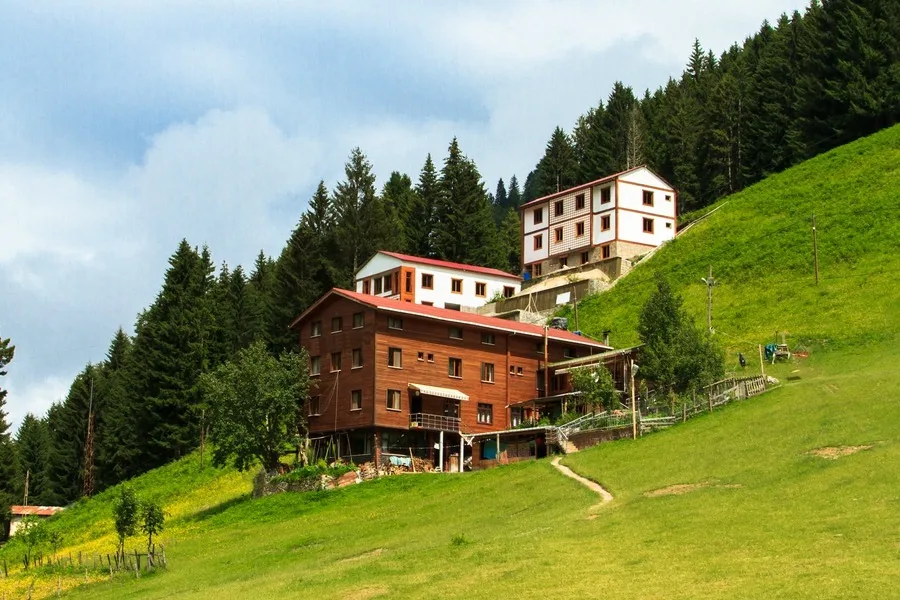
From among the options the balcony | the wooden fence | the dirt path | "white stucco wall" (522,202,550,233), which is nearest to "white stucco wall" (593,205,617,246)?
"white stucco wall" (522,202,550,233)

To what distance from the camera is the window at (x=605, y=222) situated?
11012 cm

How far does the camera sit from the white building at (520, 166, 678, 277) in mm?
109625

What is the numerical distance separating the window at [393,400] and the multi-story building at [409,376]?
0.06 meters

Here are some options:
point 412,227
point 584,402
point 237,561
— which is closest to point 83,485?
point 412,227

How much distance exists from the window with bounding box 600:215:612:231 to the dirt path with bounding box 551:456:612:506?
50.7 m

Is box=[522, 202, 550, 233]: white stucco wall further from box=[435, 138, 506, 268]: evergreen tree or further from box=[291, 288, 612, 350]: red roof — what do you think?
box=[291, 288, 612, 350]: red roof

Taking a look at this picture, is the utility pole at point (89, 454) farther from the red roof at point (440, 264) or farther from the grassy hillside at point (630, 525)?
the grassy hillside at point (630, 525)

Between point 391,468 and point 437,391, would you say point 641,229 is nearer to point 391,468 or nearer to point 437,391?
point 437,391

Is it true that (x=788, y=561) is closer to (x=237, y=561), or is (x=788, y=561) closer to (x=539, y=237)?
(x=237, y=561)

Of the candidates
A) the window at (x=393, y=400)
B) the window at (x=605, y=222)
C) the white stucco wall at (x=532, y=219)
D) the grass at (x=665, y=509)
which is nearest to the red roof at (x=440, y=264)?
the white stucco wall at (x=532, y=219)

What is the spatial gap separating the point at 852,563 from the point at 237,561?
1068 inches

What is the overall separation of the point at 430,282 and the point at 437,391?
33.6 metres

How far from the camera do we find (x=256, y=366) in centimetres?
7256

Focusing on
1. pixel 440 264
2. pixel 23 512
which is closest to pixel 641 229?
pixel 440 264
